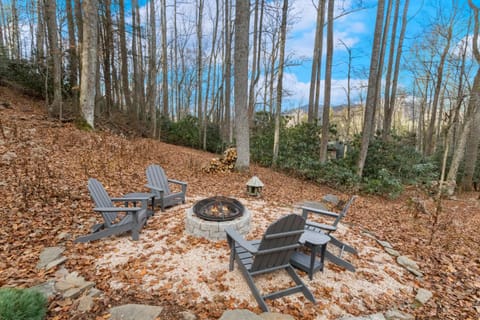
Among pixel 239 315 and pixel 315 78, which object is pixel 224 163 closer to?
pixel 239 315

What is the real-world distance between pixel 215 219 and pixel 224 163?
13.9 ft

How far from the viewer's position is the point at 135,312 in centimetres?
201

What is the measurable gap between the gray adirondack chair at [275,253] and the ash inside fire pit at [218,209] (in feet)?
2.88

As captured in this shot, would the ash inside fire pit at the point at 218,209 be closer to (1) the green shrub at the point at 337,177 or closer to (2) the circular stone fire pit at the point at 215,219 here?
(2) the circular stone fire pit at the point at 215,219

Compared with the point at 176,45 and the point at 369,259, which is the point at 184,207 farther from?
the point at 176,45

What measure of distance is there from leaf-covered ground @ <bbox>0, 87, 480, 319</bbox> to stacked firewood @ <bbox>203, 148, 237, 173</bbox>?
3.88ft

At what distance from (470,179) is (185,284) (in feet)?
40.7

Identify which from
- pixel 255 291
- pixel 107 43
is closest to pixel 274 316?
pixel 255 291

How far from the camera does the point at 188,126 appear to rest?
12836 mm

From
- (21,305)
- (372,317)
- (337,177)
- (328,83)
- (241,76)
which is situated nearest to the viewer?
(21,305)

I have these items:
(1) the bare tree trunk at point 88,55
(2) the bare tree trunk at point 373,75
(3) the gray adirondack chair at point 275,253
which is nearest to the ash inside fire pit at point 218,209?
(3) the gray adirondack chair at point 275,253

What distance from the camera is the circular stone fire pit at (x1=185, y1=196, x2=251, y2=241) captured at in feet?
10.9

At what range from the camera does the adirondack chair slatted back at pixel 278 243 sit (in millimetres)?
2238

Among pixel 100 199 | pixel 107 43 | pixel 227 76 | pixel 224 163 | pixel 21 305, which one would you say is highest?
pixel 107 43
